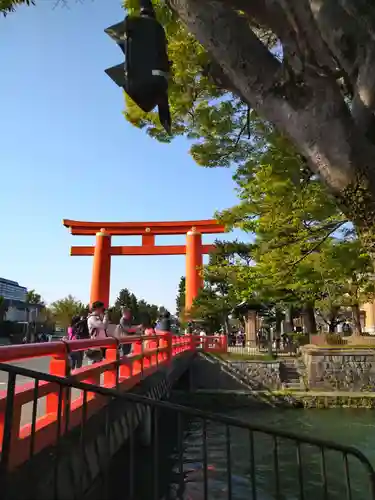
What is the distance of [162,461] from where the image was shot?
951 centimetres

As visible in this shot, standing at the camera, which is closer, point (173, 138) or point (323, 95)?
point (323, 95)

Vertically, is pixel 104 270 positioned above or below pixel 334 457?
above

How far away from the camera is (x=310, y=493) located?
7613mm

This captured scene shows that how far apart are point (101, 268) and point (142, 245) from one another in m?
3.09

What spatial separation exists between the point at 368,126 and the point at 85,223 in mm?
27261

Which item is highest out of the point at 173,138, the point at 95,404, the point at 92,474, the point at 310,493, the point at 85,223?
the point at 85,223

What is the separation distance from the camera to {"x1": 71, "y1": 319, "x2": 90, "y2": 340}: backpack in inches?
317

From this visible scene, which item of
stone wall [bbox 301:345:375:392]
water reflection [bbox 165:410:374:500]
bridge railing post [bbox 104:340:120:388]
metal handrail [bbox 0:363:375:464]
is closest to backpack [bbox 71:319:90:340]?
bridge railing post [bbox 104:340:120:388]

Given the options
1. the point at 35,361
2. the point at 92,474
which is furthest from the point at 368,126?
the point at 35,361

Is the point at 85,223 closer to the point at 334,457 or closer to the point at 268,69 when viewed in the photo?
the point at 334,457

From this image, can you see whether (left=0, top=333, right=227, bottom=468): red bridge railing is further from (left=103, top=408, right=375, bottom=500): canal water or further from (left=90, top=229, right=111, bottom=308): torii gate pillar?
(left=90, top=229, right=111, bottom=308): torii gate pillar

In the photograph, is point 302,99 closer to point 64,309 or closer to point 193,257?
point 193,257

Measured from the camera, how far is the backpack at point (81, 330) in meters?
8.05

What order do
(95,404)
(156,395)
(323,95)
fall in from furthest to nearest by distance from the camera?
(156,395) → (95,404) → (323,95)
